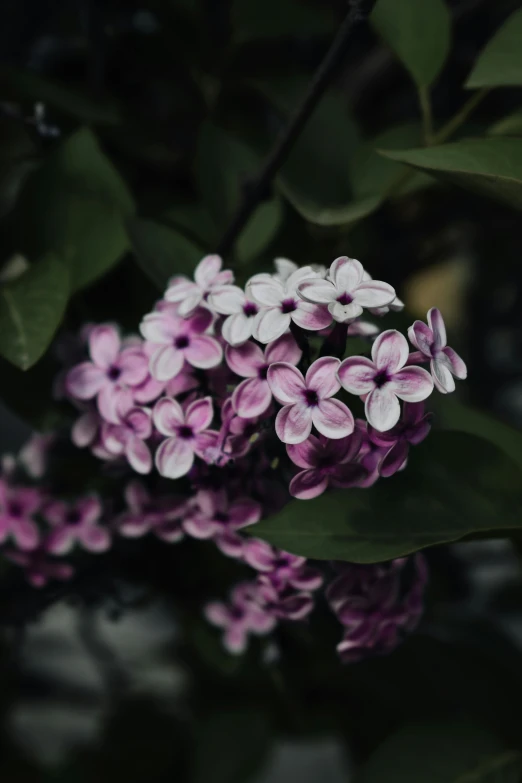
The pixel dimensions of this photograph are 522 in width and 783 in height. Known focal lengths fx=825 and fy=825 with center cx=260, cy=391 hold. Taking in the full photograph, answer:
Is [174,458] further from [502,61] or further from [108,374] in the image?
[502,61]

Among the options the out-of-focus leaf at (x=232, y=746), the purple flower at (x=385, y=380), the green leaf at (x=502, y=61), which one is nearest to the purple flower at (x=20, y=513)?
the purple flower at (x=385, y=380)

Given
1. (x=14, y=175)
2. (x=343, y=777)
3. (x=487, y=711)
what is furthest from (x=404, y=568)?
(x=343, y=777)

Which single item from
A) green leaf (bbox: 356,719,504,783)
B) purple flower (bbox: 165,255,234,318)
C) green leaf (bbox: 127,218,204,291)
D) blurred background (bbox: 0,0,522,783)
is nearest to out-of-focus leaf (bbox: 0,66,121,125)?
blurred background (bbox: 0,0,522,783)

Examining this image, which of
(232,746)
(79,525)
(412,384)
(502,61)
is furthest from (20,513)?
(232,746)

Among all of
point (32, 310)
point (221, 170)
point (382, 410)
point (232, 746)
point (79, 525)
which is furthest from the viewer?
point (232, 746)

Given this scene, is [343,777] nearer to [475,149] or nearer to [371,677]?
[371,677]

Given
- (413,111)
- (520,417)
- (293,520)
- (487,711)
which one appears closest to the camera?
(293,520)

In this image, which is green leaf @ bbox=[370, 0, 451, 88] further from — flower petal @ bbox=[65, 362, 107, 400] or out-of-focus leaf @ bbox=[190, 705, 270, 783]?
out-of-focus leaf @ bbox=[190, 705, 270, 783]
